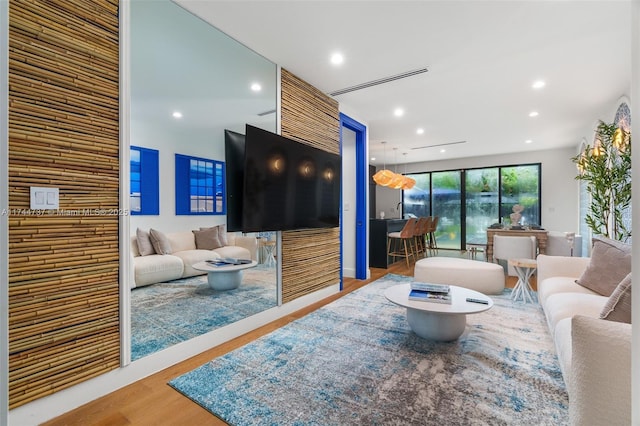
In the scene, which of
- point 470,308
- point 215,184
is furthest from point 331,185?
point 470,308

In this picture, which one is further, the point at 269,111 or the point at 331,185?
the point at 331,185

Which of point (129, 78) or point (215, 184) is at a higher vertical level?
point (129, 78)

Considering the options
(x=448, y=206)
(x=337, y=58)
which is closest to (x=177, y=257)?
(x=337, y=58)

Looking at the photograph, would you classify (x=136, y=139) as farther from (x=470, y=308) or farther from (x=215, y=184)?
(x=470, y=308)

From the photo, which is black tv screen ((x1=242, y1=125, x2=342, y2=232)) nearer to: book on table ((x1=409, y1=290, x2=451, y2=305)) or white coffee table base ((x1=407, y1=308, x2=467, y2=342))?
book on table ((x1=409, y1=290, x2=451, y2=305))

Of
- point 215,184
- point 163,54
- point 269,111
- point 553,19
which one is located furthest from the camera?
point 269,111

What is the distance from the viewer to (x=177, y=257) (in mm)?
2223

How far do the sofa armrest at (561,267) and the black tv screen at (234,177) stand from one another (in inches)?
116

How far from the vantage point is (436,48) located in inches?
103

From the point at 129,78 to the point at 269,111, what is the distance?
1.29 meters

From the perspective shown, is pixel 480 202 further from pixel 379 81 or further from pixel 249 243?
pixel 249 243

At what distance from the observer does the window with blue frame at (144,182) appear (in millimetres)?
1888

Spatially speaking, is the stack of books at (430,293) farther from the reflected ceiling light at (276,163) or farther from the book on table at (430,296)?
the reflected ceiling light at (276,163)

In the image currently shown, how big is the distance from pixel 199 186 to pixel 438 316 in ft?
6.95
